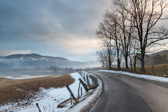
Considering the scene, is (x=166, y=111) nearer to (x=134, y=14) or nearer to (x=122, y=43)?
(x=134, y=14)

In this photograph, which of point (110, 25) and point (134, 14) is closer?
point (134, 14)

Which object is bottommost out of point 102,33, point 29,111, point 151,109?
point 29,111

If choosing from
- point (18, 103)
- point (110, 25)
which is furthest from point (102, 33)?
point (18, 103)

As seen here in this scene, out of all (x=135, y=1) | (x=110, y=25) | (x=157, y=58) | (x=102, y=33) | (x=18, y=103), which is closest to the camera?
(x=18, y=103)

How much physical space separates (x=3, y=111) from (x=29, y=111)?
245cm

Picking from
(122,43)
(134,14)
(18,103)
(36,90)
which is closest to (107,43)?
(122,43)

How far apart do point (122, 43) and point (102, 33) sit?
7591 mm

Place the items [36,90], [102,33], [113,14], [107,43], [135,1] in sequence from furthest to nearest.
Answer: [107,43] → [102,33] → [113,14] → [135,1] → [36,90]

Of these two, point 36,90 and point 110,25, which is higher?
point 110,25

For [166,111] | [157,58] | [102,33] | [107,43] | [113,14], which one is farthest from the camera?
[157,58]

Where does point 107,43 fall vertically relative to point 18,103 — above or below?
above

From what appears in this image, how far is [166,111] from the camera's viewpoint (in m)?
4.36

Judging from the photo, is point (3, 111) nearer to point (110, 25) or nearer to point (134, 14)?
point (134, 14)

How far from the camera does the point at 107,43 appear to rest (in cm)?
4109
